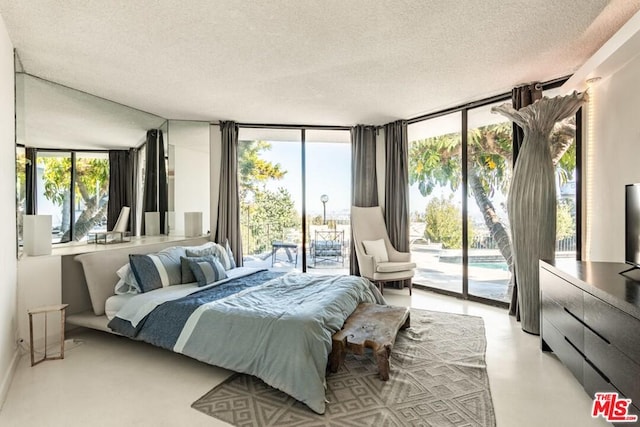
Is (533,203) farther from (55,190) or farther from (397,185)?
(55,190)

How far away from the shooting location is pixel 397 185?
5.05m

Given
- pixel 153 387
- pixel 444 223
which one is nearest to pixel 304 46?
pixel 153 387

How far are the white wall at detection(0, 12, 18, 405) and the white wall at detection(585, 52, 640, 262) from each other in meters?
4.57

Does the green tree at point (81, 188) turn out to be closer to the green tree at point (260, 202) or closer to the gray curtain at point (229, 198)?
the gray curtain at point (229, 198)

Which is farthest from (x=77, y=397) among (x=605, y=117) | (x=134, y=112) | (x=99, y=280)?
(x=605, y=117)

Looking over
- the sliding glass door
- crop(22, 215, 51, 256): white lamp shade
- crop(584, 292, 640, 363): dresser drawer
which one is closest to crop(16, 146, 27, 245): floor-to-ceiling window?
crop(22, 215, 51, 256): white lamp shade

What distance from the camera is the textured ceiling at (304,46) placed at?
2.18m

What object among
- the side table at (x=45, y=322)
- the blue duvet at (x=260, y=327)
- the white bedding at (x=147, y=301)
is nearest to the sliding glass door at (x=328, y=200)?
the blue duvet at (x=260, y=327)

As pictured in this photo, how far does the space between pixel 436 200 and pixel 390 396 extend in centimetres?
320

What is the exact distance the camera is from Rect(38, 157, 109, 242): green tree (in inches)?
130

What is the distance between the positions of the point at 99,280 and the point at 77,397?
1113 millimetres

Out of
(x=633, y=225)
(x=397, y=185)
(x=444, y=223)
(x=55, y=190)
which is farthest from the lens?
(x=397, y=185)

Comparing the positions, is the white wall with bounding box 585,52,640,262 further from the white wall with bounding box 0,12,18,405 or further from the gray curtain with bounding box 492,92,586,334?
the white wall with bounding box 0,12,18,405

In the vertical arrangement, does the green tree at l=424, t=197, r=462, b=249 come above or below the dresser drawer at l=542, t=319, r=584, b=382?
above
